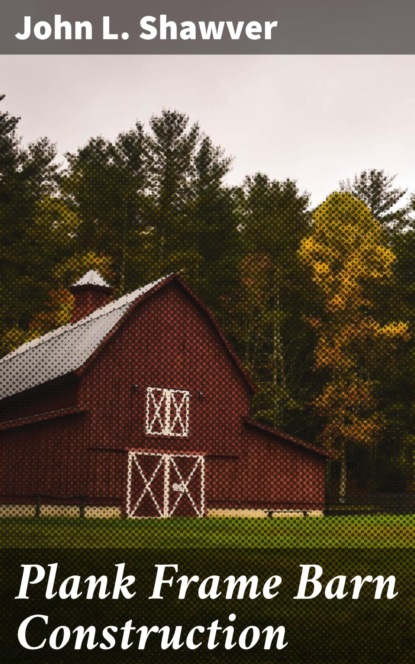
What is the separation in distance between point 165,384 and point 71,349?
3.02 meters

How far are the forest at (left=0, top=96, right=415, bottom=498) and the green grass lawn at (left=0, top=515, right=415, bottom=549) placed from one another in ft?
57.4

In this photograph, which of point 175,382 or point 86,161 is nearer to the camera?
point 175,382

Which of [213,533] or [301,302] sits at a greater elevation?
[301,302]

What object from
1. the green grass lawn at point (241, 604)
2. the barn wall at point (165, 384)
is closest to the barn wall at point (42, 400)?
the barn wall at point (165, 384)

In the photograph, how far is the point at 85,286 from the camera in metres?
30.6

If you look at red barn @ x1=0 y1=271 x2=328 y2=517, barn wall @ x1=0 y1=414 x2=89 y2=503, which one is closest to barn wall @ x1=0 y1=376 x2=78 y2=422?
red barn @ x1=0 y1=271 x2=328 y2=517

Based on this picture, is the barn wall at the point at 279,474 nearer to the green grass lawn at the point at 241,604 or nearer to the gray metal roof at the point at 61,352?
the gray metal roof at the point at 61,352

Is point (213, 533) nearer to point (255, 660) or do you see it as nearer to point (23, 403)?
point (255, 660)

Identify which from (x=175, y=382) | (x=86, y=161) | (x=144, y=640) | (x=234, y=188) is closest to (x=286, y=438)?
(x=175, y=382)

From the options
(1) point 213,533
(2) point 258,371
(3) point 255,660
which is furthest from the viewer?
(2) point 258,371

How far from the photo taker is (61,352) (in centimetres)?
2544

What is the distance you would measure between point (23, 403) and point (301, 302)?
13730 millimetres

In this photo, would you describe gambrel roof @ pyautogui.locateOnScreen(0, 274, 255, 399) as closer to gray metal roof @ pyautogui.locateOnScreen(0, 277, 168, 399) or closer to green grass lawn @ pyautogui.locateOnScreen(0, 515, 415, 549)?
gray metal roof @ pyautogui.locateOnScreen(0, 277, 168, 399)
